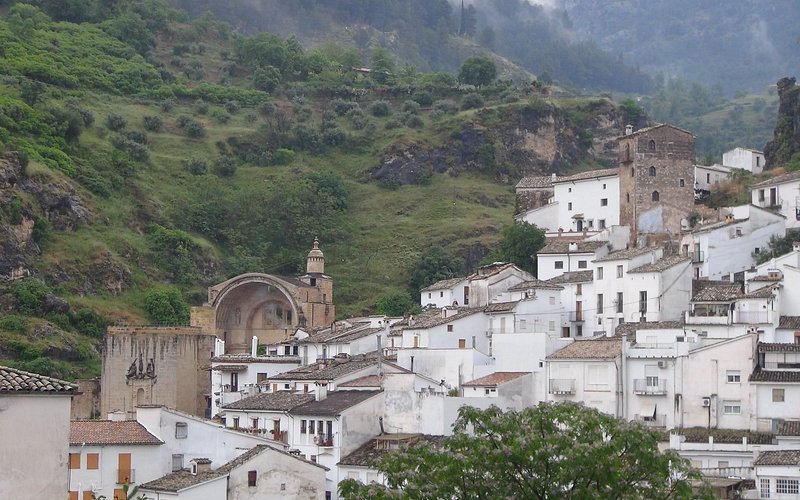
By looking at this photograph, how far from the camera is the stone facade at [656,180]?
8344cm

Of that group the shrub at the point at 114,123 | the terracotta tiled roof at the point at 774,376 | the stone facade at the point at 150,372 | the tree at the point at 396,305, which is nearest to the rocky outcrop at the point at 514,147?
the shrub at the point at 114,123

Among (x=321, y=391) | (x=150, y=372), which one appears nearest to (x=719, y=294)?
(x=321, y=391)

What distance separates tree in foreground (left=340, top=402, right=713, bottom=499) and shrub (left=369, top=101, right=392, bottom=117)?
111826 millimetres

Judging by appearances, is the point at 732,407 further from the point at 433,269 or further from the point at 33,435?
the point at 433,269

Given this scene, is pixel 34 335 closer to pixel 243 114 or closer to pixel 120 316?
pixel 120 316

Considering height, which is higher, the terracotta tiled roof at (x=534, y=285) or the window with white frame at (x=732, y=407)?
the terracotta tiled roof at (x=534, y=285)

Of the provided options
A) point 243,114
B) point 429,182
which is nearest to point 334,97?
point 243,114

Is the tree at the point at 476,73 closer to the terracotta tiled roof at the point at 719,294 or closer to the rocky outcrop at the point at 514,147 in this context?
the rocky outcrop at the point at 514,147

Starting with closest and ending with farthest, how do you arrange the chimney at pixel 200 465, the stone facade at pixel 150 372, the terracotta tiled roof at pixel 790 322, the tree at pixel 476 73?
1. the chimney at pixel 200 465
2. the terracotta tiled roof at pixel 790 322
3. the stone facade at pixel 150 372
4. the tree at pixel 476 73

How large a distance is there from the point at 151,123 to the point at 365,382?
6992cm

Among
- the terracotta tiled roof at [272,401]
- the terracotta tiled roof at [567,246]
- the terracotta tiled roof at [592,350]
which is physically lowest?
the terracotta tiled roof at [272,401]

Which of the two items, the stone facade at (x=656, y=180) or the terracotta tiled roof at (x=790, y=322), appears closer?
the terracotta tiled roof at (x=790, y=322)

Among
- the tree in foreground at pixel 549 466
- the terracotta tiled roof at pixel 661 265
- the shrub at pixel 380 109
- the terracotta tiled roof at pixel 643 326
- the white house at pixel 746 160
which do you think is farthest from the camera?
the shrub at pixel 380 109

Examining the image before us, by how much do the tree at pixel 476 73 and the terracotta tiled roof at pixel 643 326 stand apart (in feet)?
277
